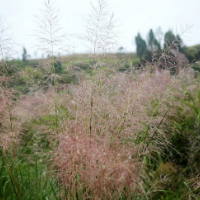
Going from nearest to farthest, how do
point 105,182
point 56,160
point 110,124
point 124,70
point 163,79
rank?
point 105,182 → point 56,160 → point 110,124 → point 163,79 → point 124,70

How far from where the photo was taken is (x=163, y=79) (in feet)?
8.06

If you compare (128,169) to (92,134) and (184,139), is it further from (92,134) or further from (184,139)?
(184,139)

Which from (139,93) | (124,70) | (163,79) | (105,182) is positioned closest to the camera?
(105,182)

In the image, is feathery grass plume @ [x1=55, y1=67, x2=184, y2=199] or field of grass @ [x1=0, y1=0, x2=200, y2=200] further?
field of grass @ [x1=0, y1=0, x2=200, y2=200]

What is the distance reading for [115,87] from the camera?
2461mm

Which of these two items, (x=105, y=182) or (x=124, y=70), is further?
(x=124, y=70)

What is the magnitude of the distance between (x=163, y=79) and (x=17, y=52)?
62.3 inches

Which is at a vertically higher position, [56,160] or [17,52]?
[17,52]

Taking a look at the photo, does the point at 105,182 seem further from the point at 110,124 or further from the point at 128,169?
the point at 110,124

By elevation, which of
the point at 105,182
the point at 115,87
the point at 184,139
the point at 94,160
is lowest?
the point at 184,139

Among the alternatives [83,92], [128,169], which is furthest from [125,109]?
[128,169]

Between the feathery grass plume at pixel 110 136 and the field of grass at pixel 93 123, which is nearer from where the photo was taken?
the feathery grass plume at pixel 110 136

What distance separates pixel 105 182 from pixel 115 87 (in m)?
1.18

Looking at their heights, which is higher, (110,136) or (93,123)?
(93,123)
